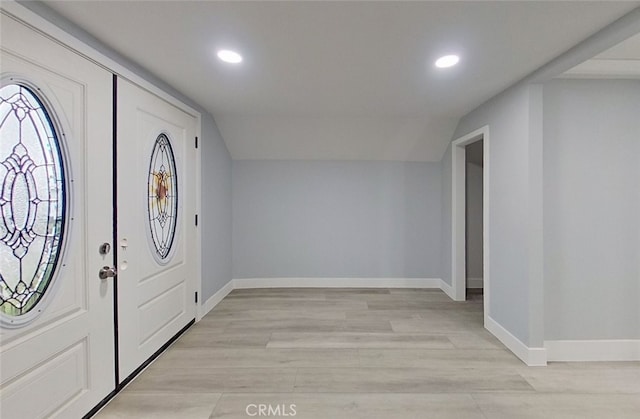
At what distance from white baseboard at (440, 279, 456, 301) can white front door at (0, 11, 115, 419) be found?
12.8 ft

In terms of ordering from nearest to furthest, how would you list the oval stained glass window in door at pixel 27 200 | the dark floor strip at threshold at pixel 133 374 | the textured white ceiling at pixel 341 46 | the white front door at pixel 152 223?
the oval stained glass window in door at pixel 27 200
the textured white ceiling at pixel 341 46
the dark floor strip at threshold at pixel 133 374
the white front door at pixel 152 223

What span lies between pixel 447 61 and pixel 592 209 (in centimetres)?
174

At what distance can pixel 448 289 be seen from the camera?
4723 millimetres

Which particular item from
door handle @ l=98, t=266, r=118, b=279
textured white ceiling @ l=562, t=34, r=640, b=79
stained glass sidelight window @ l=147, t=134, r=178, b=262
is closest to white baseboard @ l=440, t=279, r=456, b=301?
textured white ceiling @ l=562, t=34, r=640, b=79

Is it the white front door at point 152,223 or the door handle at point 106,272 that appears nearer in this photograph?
the door handle at point 106,272

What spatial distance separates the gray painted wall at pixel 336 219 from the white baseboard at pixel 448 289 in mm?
181

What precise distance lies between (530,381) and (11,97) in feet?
11.8

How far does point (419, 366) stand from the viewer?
8.92 feet

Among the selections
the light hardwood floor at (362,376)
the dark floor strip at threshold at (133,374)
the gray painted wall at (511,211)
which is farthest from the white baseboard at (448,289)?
the dark floor strip at threshold at (133,374)

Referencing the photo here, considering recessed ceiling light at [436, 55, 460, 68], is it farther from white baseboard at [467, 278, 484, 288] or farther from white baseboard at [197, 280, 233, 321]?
white baseboard at [467, 278, 484, 288]

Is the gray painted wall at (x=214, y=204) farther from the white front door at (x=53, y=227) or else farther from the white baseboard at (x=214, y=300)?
the white front door at (x=53, y=227)

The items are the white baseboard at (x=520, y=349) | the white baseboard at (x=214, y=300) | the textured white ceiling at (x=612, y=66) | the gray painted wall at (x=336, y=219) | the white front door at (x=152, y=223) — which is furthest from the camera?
the gray painted wall at (x=336, y=219)

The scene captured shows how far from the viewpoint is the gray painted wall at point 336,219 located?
508cm

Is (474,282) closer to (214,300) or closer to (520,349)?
(520,349)
